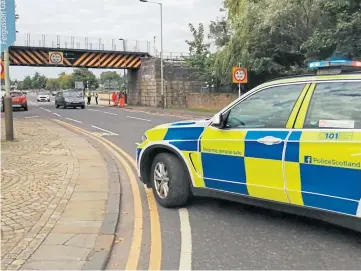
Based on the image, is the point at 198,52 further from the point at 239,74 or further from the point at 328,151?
the point at 328,151

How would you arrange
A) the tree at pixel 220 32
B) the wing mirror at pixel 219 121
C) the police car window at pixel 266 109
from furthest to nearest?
the tree at pixel 220 32 → the wing mirror at pixel 219 121 → the police car window at pixel 266 109

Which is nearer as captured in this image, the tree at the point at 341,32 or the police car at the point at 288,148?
the police car at the point at 288,148

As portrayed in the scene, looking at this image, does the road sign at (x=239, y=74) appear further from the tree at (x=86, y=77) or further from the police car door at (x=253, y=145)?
the tree at (x=86, y=77)

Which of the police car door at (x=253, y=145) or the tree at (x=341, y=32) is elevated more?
the tree at (x=341, y=32)

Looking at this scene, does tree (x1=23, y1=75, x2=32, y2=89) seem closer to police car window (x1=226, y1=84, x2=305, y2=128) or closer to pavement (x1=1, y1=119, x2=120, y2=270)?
pavement (x1=1, y1=119, x2=120, y2=270)

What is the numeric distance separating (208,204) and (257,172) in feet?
5.26

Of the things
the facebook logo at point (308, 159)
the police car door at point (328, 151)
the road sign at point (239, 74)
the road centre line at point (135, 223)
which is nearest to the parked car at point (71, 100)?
the road sign at point (239, 74)

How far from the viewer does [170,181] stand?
5895mm

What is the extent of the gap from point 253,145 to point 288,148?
1.50ft

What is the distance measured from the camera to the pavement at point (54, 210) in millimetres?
4262

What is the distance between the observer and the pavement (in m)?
4.26

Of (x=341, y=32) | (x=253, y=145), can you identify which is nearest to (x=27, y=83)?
(x=341, y=32)

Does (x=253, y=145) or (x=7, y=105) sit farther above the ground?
(x=7, y=105)

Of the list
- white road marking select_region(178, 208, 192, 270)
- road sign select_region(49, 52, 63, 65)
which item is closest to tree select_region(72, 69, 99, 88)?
road sign select_region(49, 52, 63, 65)
